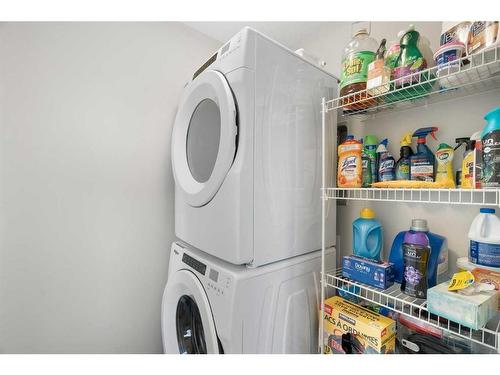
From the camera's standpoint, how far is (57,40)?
1.25 meters

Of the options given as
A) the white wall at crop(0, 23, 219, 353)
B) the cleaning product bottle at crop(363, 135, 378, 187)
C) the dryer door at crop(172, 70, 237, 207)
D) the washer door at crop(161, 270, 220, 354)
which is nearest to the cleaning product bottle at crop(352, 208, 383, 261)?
the cleaning product bottle at crop(363, 135, 378, 187)

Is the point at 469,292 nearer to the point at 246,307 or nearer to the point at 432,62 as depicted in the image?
the point at 246,307

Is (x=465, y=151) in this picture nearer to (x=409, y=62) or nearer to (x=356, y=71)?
(x=409, y=62)

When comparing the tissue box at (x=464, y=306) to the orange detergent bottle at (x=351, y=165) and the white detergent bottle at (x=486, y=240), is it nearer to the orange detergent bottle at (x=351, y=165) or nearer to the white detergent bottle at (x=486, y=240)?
the white detergent bottle at (x=486, y=240)

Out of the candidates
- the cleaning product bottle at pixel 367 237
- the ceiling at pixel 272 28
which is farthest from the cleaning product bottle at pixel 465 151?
the ceiling at pixel 272 28

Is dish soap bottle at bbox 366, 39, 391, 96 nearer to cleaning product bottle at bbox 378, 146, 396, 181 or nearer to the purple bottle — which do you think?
cleaning product bottle at bbox 378, 146, 396, 181

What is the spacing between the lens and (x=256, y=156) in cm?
98

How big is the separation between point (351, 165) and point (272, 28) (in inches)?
53.6

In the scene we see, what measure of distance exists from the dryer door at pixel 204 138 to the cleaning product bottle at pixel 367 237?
0.79m

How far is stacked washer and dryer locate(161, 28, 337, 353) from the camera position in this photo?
3.10ft

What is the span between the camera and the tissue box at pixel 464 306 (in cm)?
71

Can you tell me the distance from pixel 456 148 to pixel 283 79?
33.9 inches

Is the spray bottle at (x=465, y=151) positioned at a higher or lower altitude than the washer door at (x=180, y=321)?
higher

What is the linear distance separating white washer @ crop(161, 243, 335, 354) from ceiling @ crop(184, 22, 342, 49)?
1.64 meters
